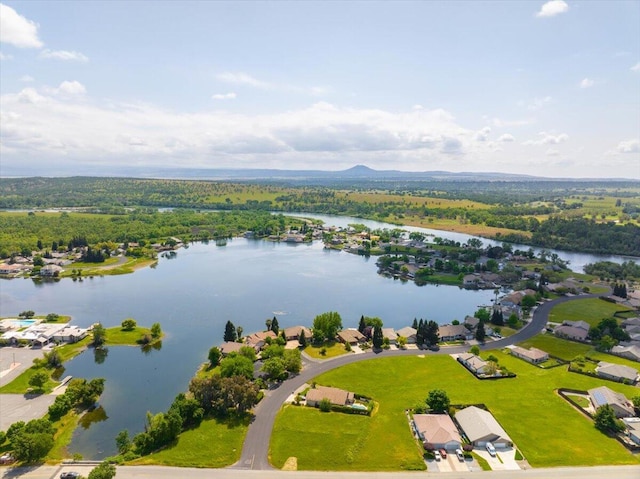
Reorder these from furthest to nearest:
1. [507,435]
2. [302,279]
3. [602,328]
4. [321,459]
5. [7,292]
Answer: [302,279] → [7,292] → [602,328] → [507,435] → [321,459]

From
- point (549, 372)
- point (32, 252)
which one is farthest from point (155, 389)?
point (32, 252)

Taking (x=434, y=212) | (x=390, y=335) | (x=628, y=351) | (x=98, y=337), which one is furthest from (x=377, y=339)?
(x=434, y=212)

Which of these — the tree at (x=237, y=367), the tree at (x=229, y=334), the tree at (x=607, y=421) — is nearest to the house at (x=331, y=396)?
the tree at (x=237, y=367)

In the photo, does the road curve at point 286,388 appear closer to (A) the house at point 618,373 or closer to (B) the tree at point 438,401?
(A) the house at point 618,373

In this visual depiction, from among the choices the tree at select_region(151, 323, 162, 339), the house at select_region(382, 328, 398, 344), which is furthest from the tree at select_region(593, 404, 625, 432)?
the tree at select_region(151, 323, 162, 339)

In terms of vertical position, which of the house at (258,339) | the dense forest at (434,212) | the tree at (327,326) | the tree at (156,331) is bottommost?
the tree at (156,331)

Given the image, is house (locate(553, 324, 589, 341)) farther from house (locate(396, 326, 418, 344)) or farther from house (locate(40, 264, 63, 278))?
house (locate(40, 264, 63, 278))

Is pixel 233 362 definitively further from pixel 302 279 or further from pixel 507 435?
pixel 302 279
